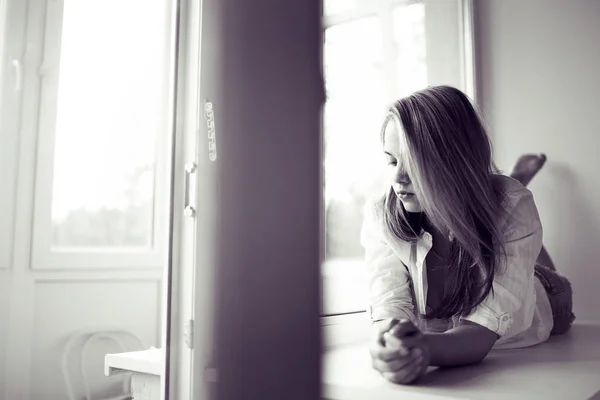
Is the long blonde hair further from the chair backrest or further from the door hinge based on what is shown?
the chair backrest

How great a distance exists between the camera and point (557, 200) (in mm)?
1772

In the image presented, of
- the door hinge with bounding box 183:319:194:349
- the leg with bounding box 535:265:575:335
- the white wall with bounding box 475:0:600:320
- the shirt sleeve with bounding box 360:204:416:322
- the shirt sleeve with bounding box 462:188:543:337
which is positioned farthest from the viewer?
the white wall with bounding box 475:0:600:320

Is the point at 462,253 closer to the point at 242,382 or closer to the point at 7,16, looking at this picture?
the point at 242,382

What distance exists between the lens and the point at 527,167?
1714 millimetres

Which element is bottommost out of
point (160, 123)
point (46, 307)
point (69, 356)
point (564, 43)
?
point (69, 356)

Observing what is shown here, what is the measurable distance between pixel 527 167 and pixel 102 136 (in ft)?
4.84

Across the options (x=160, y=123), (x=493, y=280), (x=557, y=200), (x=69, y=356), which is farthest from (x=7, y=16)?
(x=557, y=200)

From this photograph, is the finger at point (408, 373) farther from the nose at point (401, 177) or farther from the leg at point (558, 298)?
the leg at point (558, 298)

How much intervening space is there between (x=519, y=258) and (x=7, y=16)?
161cm

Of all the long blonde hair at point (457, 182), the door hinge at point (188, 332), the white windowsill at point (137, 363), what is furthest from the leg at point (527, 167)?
the door hinge at point (188, 332)

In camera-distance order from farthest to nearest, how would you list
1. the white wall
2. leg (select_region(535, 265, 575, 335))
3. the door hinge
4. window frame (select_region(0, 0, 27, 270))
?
the white wall
window frame (select_region(0, 0, 27, 270))
leg (select_region(535, 265, 575, 335))
the door hinge

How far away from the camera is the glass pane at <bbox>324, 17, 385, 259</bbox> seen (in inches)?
56.2

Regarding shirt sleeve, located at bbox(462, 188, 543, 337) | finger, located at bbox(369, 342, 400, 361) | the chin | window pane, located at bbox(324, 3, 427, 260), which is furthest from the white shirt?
window pane, located at bbox(324, 3, 427, 260)

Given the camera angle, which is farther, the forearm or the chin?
the chin
